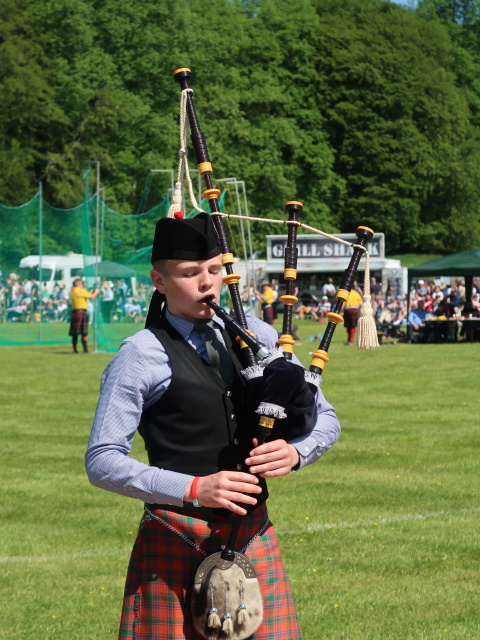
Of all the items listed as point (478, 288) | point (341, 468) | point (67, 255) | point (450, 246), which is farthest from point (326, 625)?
point (450, 246)

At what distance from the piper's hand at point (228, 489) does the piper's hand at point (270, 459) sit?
1.3 inches

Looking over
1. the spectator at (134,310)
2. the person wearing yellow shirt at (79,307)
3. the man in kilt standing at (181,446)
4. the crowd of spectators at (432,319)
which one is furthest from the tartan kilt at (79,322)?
the man in kilt standing at (181,446)

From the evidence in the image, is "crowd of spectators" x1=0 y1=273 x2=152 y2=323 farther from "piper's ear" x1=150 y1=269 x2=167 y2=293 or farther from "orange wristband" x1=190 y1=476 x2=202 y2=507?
"orange wristband" x1=190 y1=476 x2=202 y2=507

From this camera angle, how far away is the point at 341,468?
9531 millimetres

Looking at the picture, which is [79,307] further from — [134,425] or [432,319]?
[134,425]

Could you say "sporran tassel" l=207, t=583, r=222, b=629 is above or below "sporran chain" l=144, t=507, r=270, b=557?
below

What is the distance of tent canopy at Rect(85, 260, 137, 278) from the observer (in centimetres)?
2495

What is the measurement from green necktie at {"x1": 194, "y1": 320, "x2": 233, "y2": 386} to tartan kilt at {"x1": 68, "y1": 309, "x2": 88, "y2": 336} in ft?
66.6

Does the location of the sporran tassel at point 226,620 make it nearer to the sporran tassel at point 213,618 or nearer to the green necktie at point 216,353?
the sporran tassel at point 213,618

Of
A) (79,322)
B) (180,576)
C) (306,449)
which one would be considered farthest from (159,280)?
(79,322)

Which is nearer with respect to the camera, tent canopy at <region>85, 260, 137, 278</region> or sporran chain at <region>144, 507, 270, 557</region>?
sporran chain at <region>144, 507, 270, 557</region>

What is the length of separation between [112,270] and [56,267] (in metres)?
6.09

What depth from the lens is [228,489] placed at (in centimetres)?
280

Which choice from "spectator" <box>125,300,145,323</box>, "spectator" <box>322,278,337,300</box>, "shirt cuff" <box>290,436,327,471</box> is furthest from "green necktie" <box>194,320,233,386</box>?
"spectator" <box>322,278,337,300</box>
